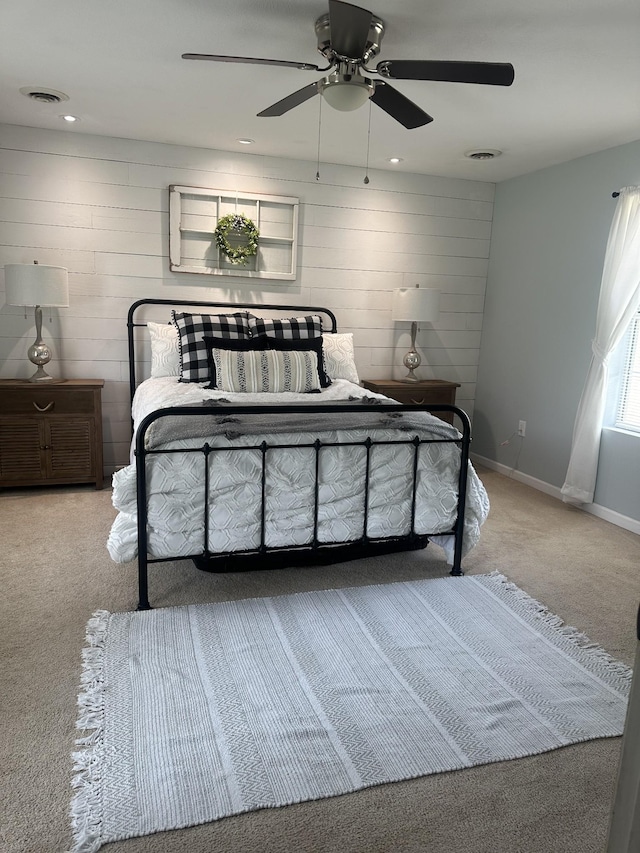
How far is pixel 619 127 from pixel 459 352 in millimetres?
2125

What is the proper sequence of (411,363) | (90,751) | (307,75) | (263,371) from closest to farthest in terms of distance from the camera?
(90,751)
(307,75)
(263,371)
(411,363)

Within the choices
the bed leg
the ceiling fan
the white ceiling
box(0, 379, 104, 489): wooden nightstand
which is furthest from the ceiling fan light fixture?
box(0, 379, 104, 489): wooden nightstand

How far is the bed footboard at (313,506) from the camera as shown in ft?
8.03

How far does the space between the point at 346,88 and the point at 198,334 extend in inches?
76.9

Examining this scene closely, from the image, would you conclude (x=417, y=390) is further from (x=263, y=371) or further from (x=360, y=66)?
(x=360, y=66)

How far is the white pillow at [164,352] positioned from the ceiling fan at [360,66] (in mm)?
1873

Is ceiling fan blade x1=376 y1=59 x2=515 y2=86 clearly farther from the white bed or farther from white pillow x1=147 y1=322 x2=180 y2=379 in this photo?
white pillow x1=147 y1=322 x2=180 y2=379

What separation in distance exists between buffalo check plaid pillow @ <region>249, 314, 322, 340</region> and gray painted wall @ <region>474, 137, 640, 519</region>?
5.43ft

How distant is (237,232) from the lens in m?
4.39

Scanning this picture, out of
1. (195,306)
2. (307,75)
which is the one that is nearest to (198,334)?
(195,306)

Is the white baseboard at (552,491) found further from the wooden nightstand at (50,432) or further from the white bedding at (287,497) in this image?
the wooden nightstand at (50,432)

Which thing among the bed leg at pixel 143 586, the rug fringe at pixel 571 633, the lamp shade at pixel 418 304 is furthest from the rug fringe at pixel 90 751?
the lamp shade at pixel 418 304

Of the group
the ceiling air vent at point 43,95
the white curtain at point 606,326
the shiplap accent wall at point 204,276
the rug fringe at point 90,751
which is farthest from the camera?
the shiplap accent wall at point 204,276

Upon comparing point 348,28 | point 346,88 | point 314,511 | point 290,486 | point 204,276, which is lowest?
point 314,511
